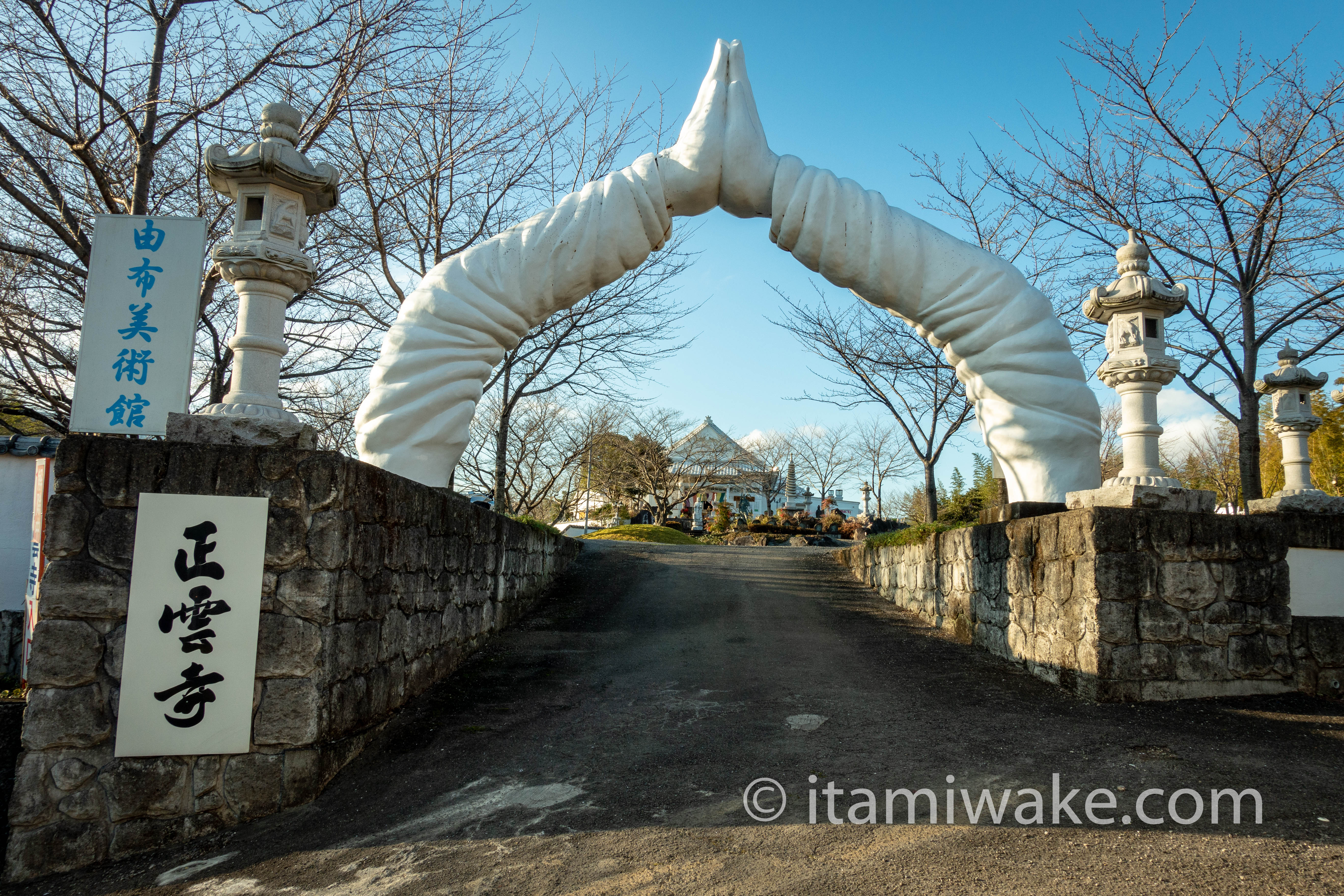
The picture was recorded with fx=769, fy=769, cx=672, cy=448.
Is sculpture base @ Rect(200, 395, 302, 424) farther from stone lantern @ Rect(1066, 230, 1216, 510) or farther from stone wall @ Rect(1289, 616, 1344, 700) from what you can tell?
stone wall @ Rect(1289, 616, 1344, 700)

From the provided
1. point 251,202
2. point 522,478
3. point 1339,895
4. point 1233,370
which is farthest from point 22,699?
point 522,478

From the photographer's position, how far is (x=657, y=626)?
781 centimetres

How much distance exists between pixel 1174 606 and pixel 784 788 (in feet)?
9.73

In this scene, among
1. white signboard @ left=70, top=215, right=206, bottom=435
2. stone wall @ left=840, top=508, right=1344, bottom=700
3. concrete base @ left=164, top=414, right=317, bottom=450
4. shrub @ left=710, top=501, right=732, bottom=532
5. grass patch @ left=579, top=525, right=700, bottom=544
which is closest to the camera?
concrete base @ left=164, top=414, right=317, bottom=450

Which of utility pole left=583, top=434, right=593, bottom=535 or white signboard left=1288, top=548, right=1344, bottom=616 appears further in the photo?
utility pole left=583, top=434, right=593, bottom=535

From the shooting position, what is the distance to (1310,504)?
5512 mm

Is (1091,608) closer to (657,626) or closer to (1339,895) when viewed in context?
(1339,895)

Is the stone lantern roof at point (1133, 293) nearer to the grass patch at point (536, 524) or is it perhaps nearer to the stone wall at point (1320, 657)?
the stone wall at point (1320, 657)

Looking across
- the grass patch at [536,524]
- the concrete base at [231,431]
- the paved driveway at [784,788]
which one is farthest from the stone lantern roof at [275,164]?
the grass patch at [536,524]

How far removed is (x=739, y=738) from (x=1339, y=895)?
2567mm

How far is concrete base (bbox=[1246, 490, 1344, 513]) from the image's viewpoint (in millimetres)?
5473

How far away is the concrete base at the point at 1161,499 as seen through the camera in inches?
194

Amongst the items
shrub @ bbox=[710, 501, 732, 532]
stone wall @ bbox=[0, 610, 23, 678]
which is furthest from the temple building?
stone wall @ bbox=[0, 610, 23, 678]

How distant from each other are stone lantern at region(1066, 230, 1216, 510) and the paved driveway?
154cm
